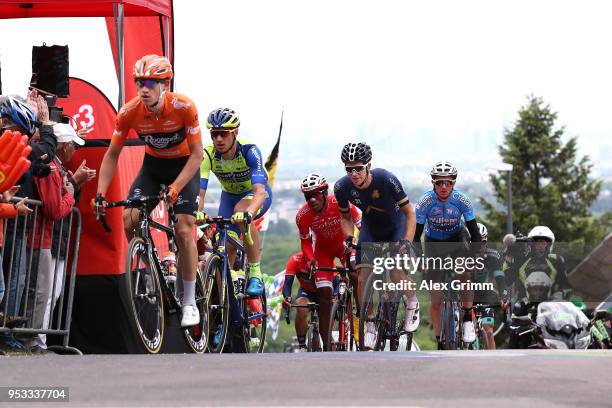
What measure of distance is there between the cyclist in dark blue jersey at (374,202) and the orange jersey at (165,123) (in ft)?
9.92

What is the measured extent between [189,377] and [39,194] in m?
3.36

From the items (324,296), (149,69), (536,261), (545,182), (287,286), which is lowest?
(324,296)

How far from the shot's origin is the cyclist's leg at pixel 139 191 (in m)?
10.6

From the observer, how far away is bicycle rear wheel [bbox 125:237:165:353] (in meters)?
10.0

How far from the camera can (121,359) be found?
28.9 feet

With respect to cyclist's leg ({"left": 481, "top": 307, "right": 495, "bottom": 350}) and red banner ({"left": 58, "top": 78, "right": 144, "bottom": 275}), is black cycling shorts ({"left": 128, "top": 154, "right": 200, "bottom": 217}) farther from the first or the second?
cyclist's leg ({"left": 481, "top": 307, "right": 495, "bottom": 350})

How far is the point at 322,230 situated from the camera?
16.6 metres

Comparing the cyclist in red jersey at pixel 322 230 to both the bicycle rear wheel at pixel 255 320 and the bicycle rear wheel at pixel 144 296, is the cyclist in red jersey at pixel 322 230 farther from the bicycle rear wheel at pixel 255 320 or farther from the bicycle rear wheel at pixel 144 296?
the bicycle rear wheel at pixel 144 296

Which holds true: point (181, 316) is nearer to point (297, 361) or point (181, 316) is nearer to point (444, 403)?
point (297, 361)

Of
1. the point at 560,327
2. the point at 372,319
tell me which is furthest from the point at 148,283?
the point at 560,327

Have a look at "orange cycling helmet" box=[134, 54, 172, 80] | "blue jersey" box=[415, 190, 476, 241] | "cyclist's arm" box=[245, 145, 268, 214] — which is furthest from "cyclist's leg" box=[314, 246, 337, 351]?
"orange cycling helmet" box=[134, 54, 172, 80]

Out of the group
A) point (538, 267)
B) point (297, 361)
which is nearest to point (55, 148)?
point (297, 361)

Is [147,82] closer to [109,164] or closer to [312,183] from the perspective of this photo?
[109,164]

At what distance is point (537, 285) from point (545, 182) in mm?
80222
